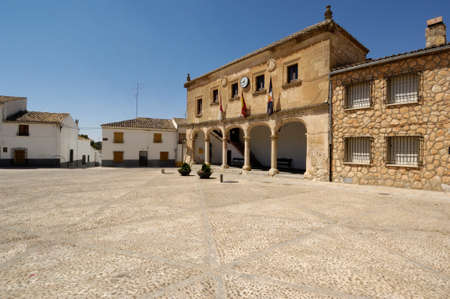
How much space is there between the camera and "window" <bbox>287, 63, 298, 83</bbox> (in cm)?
1427

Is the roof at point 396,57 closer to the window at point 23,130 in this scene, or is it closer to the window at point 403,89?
the window at point 403,89

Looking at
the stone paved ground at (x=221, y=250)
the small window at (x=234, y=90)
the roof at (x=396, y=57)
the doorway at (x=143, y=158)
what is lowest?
the stone paved ground at (x=221, y=250)

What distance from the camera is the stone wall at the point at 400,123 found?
367 inches

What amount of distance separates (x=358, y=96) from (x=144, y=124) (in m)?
22.9

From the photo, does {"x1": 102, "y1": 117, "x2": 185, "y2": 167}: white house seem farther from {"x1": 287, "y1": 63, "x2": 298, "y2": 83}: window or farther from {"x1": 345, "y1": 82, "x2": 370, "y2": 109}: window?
{"x1": 345, "y1": 82, "x2": 370, "y2": 109}: window

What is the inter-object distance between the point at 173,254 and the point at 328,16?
14237 millimetres

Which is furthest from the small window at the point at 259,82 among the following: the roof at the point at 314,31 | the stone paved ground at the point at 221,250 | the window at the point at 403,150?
the stone paved ground at the point at 221,250

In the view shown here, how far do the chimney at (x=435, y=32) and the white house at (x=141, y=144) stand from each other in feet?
74.4

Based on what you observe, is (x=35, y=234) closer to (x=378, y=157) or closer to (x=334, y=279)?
(x=334, y=279)

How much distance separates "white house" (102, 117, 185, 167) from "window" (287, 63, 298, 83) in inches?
635

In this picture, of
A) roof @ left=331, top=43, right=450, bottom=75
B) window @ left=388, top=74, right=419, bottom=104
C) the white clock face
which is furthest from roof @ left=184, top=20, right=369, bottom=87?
window @ left=388, top=74, right=419, bottom=104

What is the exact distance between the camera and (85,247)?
11.7ft

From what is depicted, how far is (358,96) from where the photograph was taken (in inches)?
460

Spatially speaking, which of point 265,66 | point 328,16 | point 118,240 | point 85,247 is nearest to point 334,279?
point 118,240
